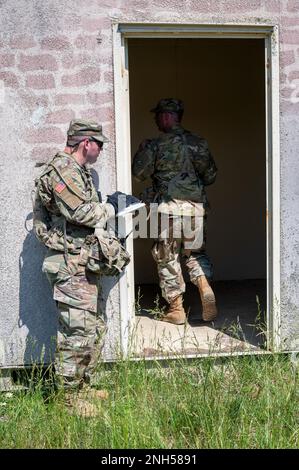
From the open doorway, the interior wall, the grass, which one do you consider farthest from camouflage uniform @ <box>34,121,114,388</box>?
the interior wall

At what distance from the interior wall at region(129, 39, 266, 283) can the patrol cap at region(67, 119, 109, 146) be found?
3.14m

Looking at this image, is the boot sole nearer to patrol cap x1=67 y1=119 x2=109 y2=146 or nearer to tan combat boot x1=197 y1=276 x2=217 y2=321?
tan combat boot x1=197 y1=276 x2=217 y2=321

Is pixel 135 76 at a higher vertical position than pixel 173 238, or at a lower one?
higher

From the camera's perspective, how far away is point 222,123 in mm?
7723

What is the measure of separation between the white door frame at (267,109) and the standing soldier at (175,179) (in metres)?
1.13

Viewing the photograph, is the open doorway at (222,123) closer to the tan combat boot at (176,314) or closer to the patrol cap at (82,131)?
the tan combat boot at (176,314)

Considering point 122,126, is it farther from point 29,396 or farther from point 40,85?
point 29,396

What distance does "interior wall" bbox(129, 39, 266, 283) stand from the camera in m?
7.59

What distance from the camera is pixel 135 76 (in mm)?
7562

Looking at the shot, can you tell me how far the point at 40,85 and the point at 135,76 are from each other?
3.06 metres

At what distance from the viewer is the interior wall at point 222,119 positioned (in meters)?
7.59

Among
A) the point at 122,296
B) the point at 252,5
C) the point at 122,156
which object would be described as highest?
the point at 252,5
